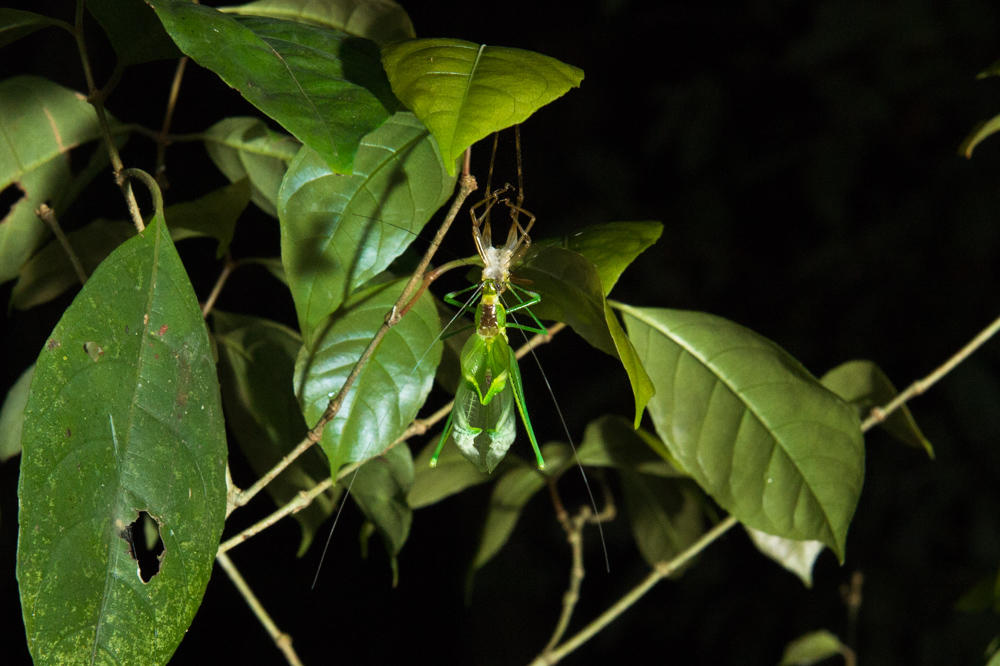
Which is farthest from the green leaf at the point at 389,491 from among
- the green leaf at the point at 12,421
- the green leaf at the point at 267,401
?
the green leaf at the point at 12,421

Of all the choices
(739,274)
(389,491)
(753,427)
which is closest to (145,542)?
(389,491)

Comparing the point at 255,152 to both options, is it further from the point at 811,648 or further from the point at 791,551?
the point at 811,648

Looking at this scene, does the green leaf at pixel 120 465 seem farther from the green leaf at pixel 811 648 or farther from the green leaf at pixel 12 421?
the green leaf at pixel 811 648

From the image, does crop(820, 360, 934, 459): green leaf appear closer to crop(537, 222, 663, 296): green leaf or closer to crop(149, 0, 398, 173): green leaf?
crop(537, 222, 663, 296): green leaf


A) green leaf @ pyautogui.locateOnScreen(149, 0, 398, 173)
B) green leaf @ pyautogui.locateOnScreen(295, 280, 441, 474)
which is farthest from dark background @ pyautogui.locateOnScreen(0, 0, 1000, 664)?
green leaf @ pyautogui.locateOnScreen(149, 0, 398, 173)

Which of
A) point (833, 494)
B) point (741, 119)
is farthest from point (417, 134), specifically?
point (741, 119)

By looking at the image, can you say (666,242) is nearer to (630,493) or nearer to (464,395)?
(630,493)
